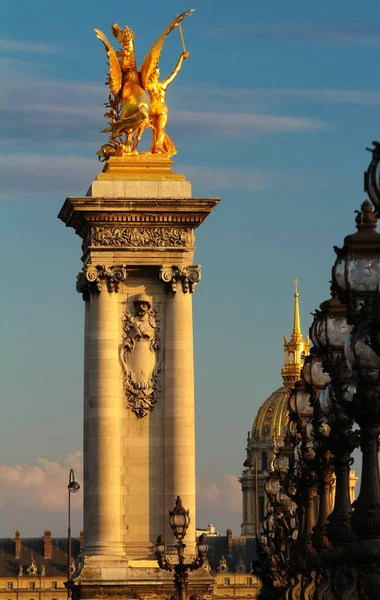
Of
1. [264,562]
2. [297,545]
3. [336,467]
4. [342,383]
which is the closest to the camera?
[342,383]

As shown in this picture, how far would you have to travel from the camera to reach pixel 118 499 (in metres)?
60.5

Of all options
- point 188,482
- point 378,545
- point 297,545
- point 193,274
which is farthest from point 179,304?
point 378,545

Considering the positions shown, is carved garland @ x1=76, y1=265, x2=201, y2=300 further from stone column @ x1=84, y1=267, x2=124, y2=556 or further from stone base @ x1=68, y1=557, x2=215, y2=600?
stone base @ x1=68, y1=557, x2=215, y2=600

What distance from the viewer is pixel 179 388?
60969mm

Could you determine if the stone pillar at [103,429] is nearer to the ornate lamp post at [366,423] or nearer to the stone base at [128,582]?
the stone base at [128,582]

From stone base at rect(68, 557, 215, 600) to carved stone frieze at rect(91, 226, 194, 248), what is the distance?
841 centimetres

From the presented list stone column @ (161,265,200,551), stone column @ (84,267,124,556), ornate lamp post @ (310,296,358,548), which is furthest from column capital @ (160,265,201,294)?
ornate lamp post @ (310,296,358,548)

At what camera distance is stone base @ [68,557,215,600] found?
58.8 metres

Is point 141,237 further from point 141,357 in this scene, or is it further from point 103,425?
point 103,425

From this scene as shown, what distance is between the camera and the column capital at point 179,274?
61.0 meters

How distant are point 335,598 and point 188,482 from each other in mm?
26160

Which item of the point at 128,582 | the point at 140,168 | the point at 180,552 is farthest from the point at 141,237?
the point at 180,552

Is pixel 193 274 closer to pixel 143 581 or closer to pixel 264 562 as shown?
pixel 143 581

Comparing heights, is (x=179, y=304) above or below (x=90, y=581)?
above
